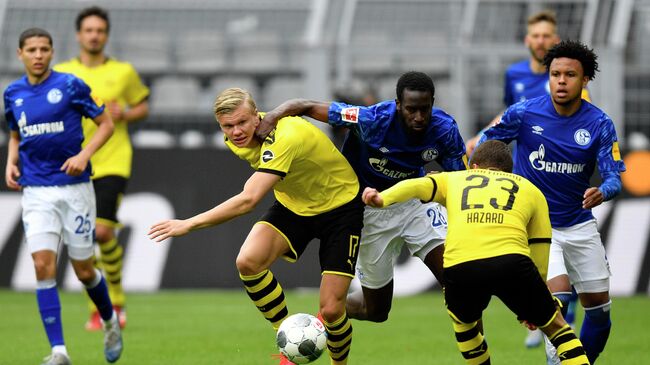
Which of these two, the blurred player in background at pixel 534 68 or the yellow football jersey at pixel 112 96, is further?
the yellow football jersey at pixel 112 96

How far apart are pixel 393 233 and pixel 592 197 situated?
4.57 feet

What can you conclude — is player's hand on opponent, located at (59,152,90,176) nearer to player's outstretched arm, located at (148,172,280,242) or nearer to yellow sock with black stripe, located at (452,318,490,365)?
player's outstretched arm, located at (148,172,280,242)

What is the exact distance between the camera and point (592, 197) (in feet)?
22.1

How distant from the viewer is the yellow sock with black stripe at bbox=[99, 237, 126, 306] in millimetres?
10547

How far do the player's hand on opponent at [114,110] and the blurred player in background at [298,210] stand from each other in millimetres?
3544

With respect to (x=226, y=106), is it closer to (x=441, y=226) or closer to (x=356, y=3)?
(x=441, y=226)

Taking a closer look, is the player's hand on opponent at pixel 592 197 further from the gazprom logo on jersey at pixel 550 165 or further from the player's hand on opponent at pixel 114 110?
the player's hand on opponent at pixel 114 110

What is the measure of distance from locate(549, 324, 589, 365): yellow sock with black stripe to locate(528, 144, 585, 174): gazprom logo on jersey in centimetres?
127

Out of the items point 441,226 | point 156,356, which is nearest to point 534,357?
point 441,226

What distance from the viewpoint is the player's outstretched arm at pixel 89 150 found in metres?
8.24

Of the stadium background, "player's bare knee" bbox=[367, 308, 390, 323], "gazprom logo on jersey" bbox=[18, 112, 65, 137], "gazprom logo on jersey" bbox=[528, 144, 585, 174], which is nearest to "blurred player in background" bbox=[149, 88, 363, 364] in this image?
"player's bare knee" bbox=[367, 308, 390, 323]

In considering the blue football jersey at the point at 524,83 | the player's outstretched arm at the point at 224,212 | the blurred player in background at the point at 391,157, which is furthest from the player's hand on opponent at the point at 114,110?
the player's outstretched arm at the point at 224,212

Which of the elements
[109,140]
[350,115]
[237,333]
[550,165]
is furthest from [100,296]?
[550,165]

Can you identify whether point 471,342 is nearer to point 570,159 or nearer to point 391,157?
point 391,157
